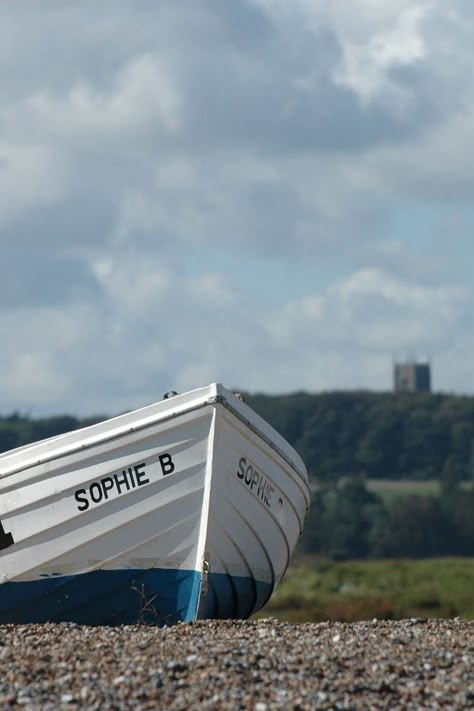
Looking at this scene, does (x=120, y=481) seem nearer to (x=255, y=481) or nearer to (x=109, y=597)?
(x=109, y=597)

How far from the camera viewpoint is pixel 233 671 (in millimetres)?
9773

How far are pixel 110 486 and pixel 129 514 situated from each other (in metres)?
0.31

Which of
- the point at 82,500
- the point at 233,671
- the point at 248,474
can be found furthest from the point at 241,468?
the point at 233,671

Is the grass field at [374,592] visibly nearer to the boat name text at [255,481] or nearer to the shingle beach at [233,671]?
the boat name text at [255,481]

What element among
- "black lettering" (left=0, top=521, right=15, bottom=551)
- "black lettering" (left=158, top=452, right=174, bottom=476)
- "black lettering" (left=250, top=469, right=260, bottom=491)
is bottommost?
"black lettering" (left=0, top=521, right=15, bottom=551)

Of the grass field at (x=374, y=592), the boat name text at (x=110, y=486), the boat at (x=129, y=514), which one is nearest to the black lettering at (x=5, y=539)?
the boat at (x=129, y=514)

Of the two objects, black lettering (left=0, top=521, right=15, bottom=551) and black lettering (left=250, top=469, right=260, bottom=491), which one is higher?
black lettering (left=250, top=469, right=260, bottom=491)

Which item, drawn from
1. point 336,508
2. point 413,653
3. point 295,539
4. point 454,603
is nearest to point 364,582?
point 454,603

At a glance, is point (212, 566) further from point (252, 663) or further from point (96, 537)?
point (252, 663)

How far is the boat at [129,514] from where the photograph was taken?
13875 mm

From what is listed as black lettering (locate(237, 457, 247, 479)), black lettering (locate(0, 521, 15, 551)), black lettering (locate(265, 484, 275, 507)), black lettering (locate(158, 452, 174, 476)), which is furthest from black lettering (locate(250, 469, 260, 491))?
black lettering (locate(0, 521, 15, 551))

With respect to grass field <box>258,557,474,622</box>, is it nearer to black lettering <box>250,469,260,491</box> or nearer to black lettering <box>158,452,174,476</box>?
black lettering <box>250,469,260,491</box>

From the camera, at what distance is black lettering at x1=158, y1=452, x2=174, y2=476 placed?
45.6 ft

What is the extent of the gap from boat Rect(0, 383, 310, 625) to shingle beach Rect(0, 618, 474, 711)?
7.84 feet
